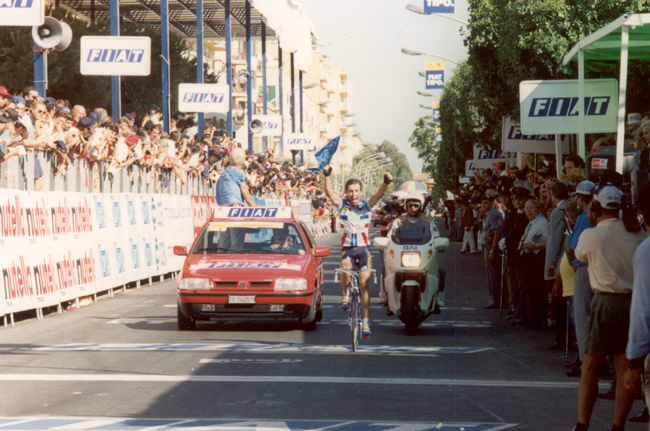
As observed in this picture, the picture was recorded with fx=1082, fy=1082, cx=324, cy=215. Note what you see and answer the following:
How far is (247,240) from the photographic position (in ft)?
48.2

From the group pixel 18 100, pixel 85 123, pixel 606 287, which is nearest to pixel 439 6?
pixel 85 123

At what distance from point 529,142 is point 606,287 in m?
14.3

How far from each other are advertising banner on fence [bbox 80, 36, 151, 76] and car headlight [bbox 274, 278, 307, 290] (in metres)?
14.2

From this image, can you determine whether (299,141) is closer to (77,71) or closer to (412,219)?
(77,71)

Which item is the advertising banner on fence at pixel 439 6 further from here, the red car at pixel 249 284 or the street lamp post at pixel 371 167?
the street lamp post at pixel 371 167

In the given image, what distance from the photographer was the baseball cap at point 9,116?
15.3 m

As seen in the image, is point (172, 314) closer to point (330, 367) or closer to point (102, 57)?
point (330, 367)

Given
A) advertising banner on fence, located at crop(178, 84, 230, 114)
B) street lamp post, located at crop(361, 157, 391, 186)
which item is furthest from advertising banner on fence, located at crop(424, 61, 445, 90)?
street lamp post, located at crop(361, 157, 391, 186)

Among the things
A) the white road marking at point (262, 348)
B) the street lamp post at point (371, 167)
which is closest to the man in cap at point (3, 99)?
the white road marking at point (262, 348)

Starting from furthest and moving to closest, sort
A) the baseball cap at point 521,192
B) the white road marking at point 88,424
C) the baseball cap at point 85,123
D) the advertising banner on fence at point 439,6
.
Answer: the advertising banner on fence at point 439,6, the baseball cap at point 85,123, the baseball cap at point 521,192, the white road marking at point 88,424

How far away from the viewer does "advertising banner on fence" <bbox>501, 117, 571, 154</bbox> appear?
20.8m

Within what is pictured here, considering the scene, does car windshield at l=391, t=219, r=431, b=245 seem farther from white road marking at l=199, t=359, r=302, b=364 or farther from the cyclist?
white road marking at l=199, t=359, r=302, b=364

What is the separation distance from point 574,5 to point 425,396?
14.3 m

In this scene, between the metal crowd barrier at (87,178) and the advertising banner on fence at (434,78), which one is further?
the advertising banner on fence at (434,78)
